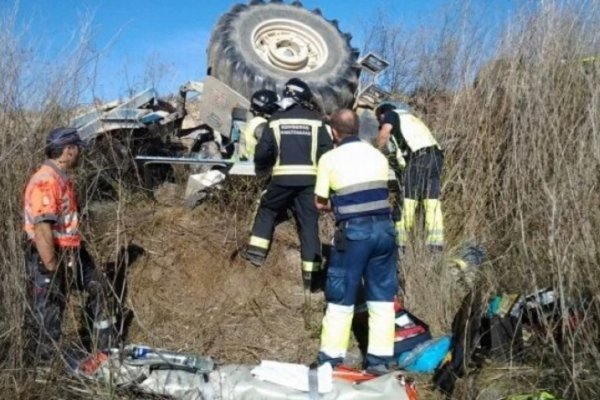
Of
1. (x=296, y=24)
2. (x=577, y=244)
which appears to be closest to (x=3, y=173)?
(x=577, y=244)

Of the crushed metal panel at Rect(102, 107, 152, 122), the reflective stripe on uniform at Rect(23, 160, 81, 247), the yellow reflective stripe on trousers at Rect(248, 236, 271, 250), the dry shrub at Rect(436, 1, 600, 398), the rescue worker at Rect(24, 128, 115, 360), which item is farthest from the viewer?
the crushed metal panel at Rect(102, 107, 152, 122)

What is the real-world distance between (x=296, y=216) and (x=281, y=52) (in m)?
2.78

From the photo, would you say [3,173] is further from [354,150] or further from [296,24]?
[296,24]

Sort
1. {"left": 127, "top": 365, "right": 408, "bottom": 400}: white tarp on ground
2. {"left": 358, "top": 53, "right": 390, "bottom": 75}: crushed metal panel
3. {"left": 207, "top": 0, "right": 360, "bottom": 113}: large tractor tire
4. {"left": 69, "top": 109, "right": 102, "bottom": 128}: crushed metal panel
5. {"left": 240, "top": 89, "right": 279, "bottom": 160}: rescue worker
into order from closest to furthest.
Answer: {"left": 127, "top": 365, "right": 408, "bottom": 400}: white tarp on ground
{"left": 240, "top": 89, "right": 279, "bottom": 160}: rescue worker
{"left": 69, "top": 109, "right": 102, "bottom": 128}: crushed metal panel
{"left": 207, "top": 0, "right": 360, "bottom": 113}: large tractor tire
{"left": 358, "top": 53, "right": 390, "bottom": 75}: crushed metal panel

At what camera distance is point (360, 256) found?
14.5 feet

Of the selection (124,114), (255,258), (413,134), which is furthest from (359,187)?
(124,114)

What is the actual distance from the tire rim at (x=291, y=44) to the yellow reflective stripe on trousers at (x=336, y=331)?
4.20m

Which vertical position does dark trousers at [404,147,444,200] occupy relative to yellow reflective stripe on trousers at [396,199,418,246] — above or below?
above

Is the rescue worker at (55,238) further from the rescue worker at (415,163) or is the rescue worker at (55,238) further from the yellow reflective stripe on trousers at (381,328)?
the rescue worker at (415,163)

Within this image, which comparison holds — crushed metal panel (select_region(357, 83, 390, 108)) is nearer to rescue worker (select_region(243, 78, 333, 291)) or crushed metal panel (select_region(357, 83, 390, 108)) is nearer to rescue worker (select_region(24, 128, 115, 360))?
rescue worker (select_region(243, 78, 333, 291))

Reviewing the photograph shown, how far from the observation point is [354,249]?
4434 mm

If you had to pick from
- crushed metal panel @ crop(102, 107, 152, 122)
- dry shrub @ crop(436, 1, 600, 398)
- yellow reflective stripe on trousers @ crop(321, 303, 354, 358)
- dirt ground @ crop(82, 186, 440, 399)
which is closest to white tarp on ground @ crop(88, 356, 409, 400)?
dirt ground @ crop(82, 186, 440, 399)

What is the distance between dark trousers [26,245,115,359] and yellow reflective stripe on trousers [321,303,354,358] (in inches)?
55.3

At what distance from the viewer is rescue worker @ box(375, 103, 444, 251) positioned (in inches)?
233
